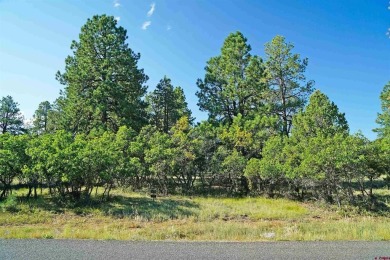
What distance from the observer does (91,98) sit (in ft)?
106

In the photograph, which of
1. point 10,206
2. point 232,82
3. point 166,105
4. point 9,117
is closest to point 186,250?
point 10,206

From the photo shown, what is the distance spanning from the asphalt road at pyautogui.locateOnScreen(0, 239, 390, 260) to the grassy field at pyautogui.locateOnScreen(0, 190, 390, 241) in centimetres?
217

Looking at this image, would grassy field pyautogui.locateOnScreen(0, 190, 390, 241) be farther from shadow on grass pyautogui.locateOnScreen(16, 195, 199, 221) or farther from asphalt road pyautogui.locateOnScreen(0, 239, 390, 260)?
asphalt road pyautogui.locateOnScreen(0, 239, 390, 260)

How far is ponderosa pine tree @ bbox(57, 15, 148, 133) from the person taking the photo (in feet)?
106

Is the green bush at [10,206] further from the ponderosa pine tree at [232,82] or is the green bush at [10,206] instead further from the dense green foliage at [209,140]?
the ponderosa pine tree at [232,82]

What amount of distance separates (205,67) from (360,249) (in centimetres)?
3224

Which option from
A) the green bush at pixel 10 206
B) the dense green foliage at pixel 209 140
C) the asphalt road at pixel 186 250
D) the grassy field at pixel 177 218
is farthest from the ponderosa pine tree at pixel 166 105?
the asphalt road at pixel 186 250

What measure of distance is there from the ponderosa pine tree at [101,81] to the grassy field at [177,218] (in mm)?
12527

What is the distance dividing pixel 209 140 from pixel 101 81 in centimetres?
1442

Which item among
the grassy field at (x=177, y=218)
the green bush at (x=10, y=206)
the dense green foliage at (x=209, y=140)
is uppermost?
the dense green foliage at (x=209, y=140)

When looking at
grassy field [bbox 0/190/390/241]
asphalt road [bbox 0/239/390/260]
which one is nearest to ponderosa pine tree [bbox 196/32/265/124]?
grassy field [bbox 0/190/390/241]

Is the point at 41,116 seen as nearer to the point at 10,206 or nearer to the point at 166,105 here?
the point at 166,105

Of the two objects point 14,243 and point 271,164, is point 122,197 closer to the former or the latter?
point 271,164

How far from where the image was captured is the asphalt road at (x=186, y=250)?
7.36 metres
